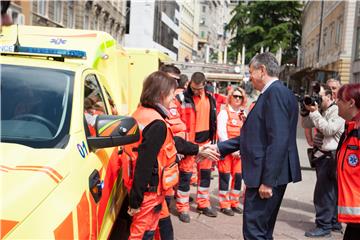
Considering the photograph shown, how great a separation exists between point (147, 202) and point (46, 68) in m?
1.27

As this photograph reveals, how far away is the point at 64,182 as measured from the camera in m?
2.49

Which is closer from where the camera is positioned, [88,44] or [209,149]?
[209,149]

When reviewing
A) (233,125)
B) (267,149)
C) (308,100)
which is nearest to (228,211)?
(233,125)

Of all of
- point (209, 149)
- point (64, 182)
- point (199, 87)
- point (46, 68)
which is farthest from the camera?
point (199, 87)

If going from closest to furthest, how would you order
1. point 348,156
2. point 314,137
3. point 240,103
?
1. point 348,156
2. point 314,137
3. point 240,103

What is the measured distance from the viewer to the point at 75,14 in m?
35.1

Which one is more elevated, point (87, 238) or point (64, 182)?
point (64, 182)

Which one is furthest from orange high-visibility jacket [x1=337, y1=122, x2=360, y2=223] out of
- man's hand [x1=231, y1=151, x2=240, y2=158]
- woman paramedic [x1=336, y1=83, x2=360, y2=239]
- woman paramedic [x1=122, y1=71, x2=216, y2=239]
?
man's hand [x1=231, y1=151, x2=240, y2=158]

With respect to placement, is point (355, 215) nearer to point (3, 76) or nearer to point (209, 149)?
point (209, 149)

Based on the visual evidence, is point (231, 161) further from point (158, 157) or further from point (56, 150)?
point (56, 150)

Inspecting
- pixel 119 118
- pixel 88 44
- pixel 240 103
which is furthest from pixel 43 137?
pixel 240 103

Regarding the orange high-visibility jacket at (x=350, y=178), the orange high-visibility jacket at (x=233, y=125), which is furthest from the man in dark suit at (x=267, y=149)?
the orange high-visibility jacket at (x=233, y=125)

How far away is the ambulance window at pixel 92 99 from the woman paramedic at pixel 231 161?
236cm

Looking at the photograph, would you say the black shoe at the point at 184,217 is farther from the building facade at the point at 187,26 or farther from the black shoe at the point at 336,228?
the building facade at the point at 187,26
